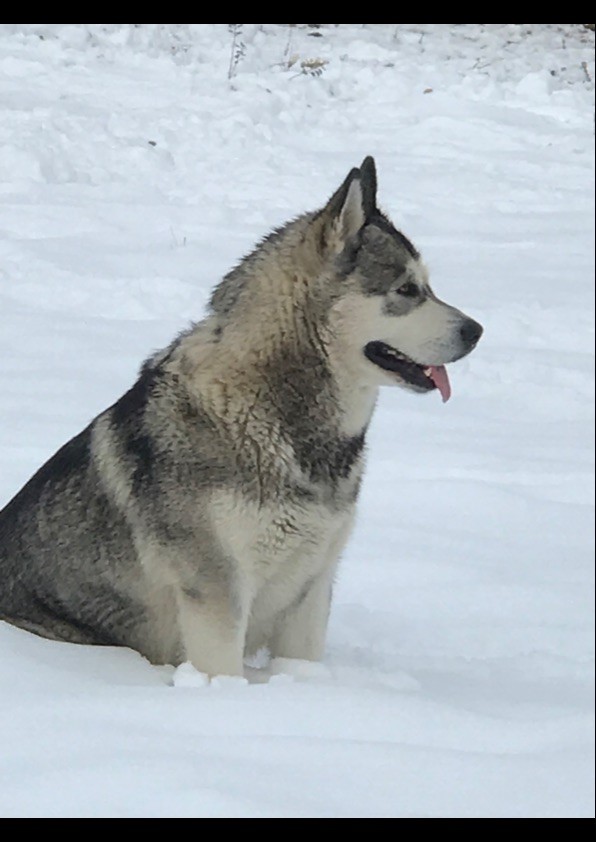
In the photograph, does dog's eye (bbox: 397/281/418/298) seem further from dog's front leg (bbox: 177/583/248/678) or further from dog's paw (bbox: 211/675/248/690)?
dog's paw (bbox: 211/675/248/690)

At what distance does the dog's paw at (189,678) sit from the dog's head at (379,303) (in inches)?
33.9

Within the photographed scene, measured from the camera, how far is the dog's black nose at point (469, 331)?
123 inches

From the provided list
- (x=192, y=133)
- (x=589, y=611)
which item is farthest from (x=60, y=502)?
(x=192, y=133)

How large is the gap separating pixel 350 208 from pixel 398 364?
415mm

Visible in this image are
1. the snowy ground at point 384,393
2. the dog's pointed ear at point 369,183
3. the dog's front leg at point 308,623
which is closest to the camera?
the snowy ground at point 384,393

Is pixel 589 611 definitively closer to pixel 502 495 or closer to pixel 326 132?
pixel 502 495

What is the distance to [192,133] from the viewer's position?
8242 mm

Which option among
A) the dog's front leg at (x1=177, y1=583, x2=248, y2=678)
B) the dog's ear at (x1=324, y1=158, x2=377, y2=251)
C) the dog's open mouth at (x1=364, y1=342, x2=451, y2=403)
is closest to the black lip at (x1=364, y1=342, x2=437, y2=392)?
the dog's open mouth at (x1=364, y1=342, x2=451, y2=403)

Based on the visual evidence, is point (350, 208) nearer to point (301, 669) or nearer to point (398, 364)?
point (398, 364)

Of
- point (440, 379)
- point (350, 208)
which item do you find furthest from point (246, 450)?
point (350, 208)

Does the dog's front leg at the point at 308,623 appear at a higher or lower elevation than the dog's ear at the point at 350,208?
lower

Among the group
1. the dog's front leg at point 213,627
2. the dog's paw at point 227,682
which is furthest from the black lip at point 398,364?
the dog's paw at point 227,682

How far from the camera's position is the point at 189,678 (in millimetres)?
2965

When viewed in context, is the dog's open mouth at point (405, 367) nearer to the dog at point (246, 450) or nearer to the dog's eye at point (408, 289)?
the dog at point (246, 450)
